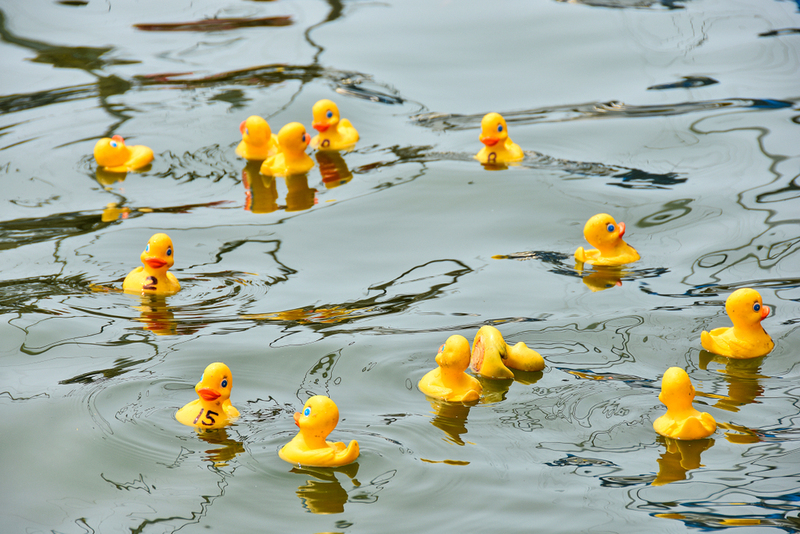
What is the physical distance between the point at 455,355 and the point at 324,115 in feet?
11.7

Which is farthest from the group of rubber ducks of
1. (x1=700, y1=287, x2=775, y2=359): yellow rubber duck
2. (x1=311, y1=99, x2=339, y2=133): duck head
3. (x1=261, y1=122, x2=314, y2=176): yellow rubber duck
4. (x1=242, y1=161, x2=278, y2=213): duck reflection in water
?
(x1=311, y1=99, x2=339, y2=133): duck head

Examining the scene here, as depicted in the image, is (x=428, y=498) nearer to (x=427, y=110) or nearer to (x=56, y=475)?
(x=56, y=475)

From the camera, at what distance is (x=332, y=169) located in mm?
6789

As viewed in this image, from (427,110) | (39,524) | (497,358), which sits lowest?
(39,524)

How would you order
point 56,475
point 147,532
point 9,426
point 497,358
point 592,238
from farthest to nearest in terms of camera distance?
point 592,238 < point 497,358 < point 9,426 < point 56,475 < point 147,532

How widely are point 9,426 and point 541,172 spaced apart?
4.29m

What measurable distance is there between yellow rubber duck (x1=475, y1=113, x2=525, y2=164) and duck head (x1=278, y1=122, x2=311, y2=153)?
55.1 inches

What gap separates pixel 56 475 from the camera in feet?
11.3

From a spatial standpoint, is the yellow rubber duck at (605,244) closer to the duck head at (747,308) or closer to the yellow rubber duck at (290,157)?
the duck head at (747,308)

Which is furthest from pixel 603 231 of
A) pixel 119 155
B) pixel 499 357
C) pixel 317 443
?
pixel 119 155

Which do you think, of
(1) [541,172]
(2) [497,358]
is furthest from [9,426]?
(1) [541,172]

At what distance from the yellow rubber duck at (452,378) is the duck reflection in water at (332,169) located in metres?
2.87

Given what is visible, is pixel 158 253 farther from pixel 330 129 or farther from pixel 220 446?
pixel 330 129

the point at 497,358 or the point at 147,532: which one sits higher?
the point at 497,358
